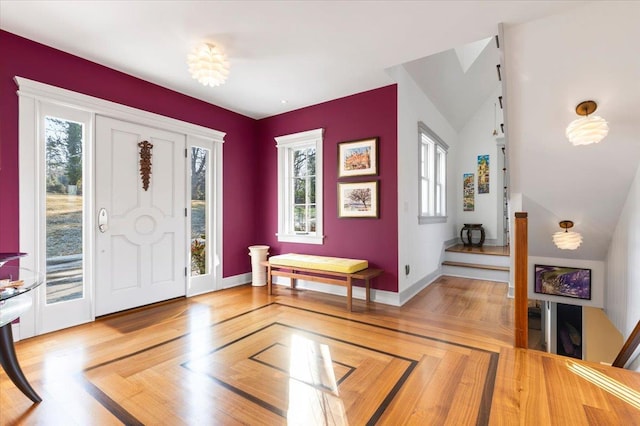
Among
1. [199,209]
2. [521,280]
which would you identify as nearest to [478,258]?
[521,280]

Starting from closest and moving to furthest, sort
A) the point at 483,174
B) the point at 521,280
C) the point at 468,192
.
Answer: the point at 521,280 → the point at 483,174 → the point at 468,192

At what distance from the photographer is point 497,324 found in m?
2.99

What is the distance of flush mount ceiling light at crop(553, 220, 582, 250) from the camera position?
10.8 feet

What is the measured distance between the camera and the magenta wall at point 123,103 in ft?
8.45

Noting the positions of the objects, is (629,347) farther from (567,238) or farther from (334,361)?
(334,361)

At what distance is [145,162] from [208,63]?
5.13ft

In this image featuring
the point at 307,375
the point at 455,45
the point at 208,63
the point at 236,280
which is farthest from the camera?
the point at 236,280

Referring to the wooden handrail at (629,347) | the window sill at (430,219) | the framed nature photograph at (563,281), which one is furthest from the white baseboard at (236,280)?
the wooden handrail at (629,347)

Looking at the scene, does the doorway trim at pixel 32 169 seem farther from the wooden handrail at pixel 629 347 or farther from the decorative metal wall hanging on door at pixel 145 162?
the wooden handrail at pixel 629 347

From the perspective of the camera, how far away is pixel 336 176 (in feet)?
13.7

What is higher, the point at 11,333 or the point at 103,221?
the point at 103,221

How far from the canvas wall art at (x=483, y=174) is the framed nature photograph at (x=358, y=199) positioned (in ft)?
12.8

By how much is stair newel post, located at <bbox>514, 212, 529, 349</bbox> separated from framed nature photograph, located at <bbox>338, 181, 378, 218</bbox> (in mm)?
1616

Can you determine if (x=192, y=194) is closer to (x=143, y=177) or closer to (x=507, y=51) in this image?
(x=143, y=177)
